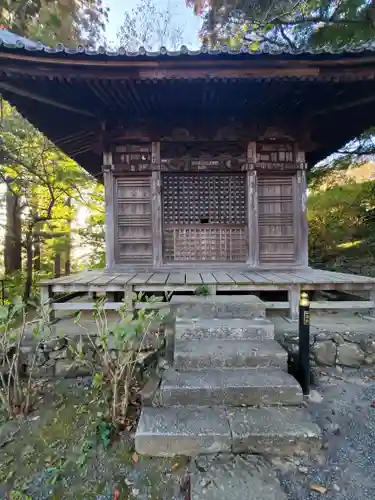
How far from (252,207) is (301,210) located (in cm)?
84

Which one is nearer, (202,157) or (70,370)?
(70,370)

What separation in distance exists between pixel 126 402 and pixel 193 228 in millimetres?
3164

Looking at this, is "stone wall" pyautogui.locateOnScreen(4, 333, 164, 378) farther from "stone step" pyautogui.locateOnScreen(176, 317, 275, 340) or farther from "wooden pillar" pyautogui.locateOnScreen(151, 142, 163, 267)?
"wooden pillar" pyautogui.locateOnScreen(151, 142, 163, 267)

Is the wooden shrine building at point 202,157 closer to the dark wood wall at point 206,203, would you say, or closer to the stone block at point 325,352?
the dark wood wall at point 206,203

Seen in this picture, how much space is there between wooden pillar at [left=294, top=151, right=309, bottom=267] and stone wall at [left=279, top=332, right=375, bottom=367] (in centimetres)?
182

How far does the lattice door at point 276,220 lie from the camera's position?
4594 mm

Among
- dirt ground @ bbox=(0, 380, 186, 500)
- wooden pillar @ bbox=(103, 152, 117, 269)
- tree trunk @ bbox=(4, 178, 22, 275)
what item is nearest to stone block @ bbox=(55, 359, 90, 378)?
dirt ground @ bbox=(0, 380, 186, 500)

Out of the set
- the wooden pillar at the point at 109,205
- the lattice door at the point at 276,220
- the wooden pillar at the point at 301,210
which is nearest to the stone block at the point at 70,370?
the wooden pillar at the point at 109,205

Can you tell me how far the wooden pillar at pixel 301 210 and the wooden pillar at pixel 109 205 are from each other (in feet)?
10.4

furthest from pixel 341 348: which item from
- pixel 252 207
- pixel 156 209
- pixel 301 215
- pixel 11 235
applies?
pixel 11 235

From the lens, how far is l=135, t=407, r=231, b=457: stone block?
66.7 inches

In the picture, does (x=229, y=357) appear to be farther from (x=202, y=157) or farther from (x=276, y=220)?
(x=202, y=157)

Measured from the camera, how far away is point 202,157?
4.62 metres

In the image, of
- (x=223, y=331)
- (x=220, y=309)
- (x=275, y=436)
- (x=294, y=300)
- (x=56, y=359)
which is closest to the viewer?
(x=275, y=436)
